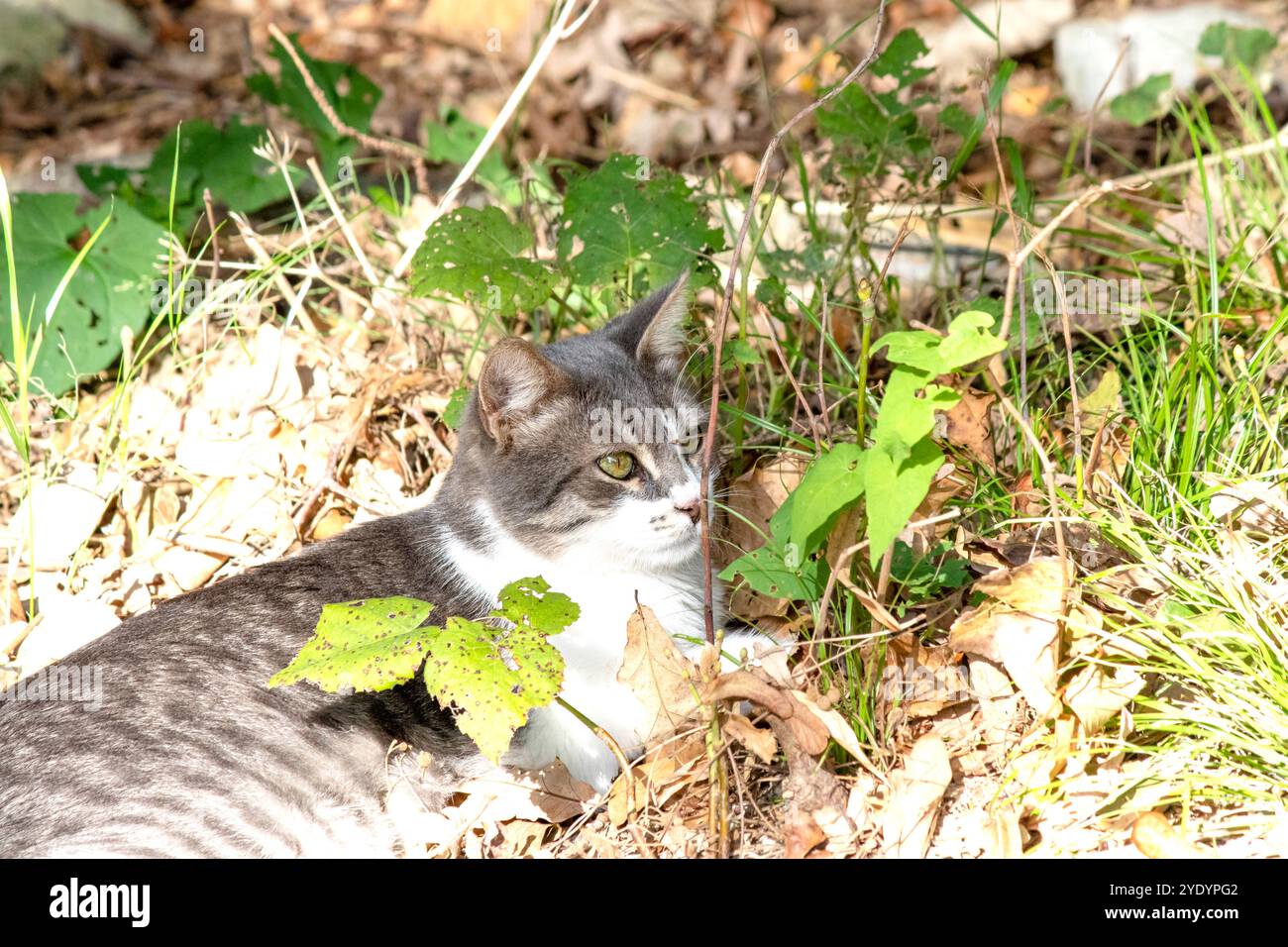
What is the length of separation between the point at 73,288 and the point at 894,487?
326 centimetres

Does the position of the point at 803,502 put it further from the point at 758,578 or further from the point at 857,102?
the point at 857,102

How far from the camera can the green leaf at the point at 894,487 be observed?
89.7 inches

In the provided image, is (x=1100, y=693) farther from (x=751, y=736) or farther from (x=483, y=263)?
(x=483, y=263)

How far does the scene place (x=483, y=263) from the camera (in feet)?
11.9

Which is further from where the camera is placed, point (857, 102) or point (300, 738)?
point (857, 102)

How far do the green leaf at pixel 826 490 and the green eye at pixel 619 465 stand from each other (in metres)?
0.73

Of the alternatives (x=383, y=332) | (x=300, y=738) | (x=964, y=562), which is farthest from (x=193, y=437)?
(x=964, y=562)

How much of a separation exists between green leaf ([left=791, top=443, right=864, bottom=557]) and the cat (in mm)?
585

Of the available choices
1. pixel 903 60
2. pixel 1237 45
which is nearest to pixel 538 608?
pixel 903 60

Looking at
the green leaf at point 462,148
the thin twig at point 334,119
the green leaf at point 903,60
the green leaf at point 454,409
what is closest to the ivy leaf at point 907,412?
the green leaf at point 454,409

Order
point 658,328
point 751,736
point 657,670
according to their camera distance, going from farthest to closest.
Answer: point 658,328 → point 657,670 → point 751,736

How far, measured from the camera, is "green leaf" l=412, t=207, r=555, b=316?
3590mm

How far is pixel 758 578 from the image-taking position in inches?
111
